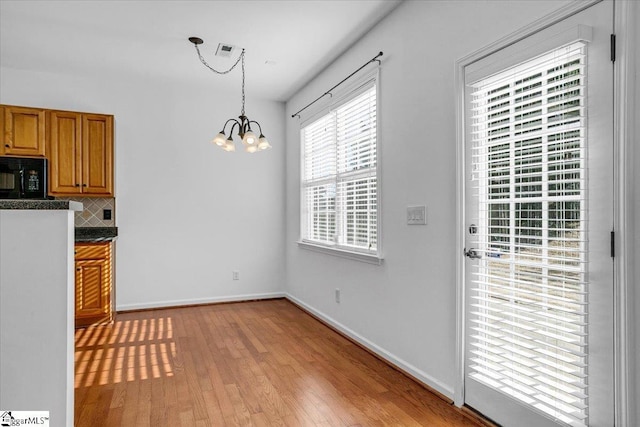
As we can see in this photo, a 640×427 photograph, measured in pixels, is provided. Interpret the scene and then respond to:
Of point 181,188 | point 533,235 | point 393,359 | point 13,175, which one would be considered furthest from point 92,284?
point 533,235

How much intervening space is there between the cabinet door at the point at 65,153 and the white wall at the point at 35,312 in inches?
115

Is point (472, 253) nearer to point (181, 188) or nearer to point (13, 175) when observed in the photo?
point (13, 175)

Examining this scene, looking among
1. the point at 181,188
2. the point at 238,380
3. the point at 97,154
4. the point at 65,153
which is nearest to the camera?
the point at 238,380

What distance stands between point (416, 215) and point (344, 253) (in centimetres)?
117

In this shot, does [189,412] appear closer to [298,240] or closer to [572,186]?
[572,186]

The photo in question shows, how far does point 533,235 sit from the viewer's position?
1.94 meters

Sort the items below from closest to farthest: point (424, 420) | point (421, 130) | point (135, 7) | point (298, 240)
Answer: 1. point (424, 420)
2. point (421, 130)
3. point (135, 7)
4. point (298, 240)

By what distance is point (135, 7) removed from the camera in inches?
120

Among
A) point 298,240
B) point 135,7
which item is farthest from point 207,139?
point 135,7

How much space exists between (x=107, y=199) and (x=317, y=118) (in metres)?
2.64

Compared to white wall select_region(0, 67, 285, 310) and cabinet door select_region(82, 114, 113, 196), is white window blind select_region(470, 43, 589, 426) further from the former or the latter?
cabinet door select_region(82, 114, 113, 196)

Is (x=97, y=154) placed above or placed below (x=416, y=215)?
above

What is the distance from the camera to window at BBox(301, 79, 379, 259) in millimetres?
3460

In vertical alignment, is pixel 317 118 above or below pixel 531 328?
above
